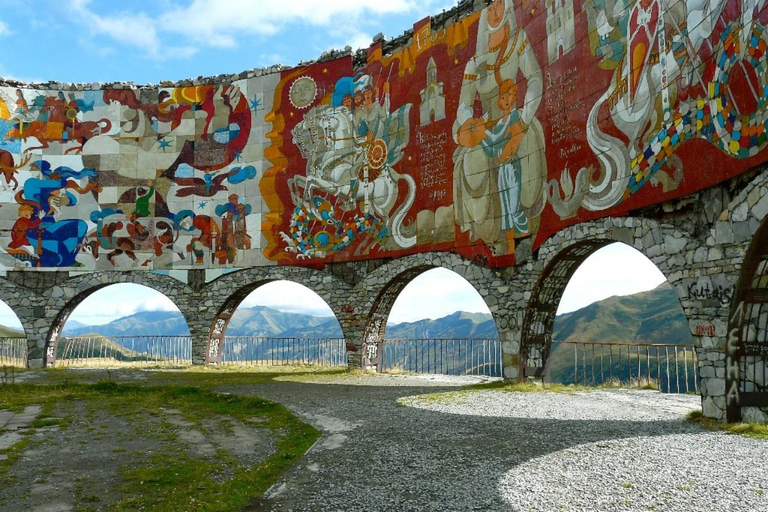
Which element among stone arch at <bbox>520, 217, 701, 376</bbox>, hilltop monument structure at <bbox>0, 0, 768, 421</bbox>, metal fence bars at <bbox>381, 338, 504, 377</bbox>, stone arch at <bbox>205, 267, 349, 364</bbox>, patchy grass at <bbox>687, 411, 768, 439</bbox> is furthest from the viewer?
stone arch at <bbox>205, 267, 349, 364</bbox>

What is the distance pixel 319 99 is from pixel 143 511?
1807 cm

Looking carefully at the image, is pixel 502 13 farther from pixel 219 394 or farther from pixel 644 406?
pixel 219 394

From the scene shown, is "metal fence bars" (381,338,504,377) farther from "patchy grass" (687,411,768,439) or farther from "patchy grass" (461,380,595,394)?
"patchy grass" (687,411,768,439)

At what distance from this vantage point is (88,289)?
22.2 metres

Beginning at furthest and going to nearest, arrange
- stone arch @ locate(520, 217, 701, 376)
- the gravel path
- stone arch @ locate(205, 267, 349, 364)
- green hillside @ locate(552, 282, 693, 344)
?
green hillside @ locate(552, 282, 693, 344)
stone arch @ locate(205, 267, 349, 364)
stone arch @ locate(520, 217, 701, 376)
the gravel path

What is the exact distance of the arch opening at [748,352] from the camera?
9117mm

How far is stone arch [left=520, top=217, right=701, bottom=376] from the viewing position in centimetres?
1035

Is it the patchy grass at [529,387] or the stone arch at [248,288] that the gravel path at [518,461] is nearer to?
the patchy grass at [529,387]

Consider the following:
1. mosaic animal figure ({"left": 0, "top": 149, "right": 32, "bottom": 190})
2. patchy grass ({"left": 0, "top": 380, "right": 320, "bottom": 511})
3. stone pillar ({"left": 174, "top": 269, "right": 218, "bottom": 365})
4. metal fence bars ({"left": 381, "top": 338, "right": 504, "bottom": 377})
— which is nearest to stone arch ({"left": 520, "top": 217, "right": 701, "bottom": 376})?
metal fence bars ({"left": 381, "top": 338, "right": 504, "bottom": 377})

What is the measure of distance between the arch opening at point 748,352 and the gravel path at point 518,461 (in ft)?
2.97

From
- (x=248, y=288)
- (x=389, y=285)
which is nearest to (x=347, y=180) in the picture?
(x=389, y=285)

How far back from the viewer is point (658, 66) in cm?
1095

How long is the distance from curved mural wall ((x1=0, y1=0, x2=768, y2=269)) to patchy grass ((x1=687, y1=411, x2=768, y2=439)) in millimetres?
3670

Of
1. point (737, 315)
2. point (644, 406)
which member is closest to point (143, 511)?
point (737, 315)
